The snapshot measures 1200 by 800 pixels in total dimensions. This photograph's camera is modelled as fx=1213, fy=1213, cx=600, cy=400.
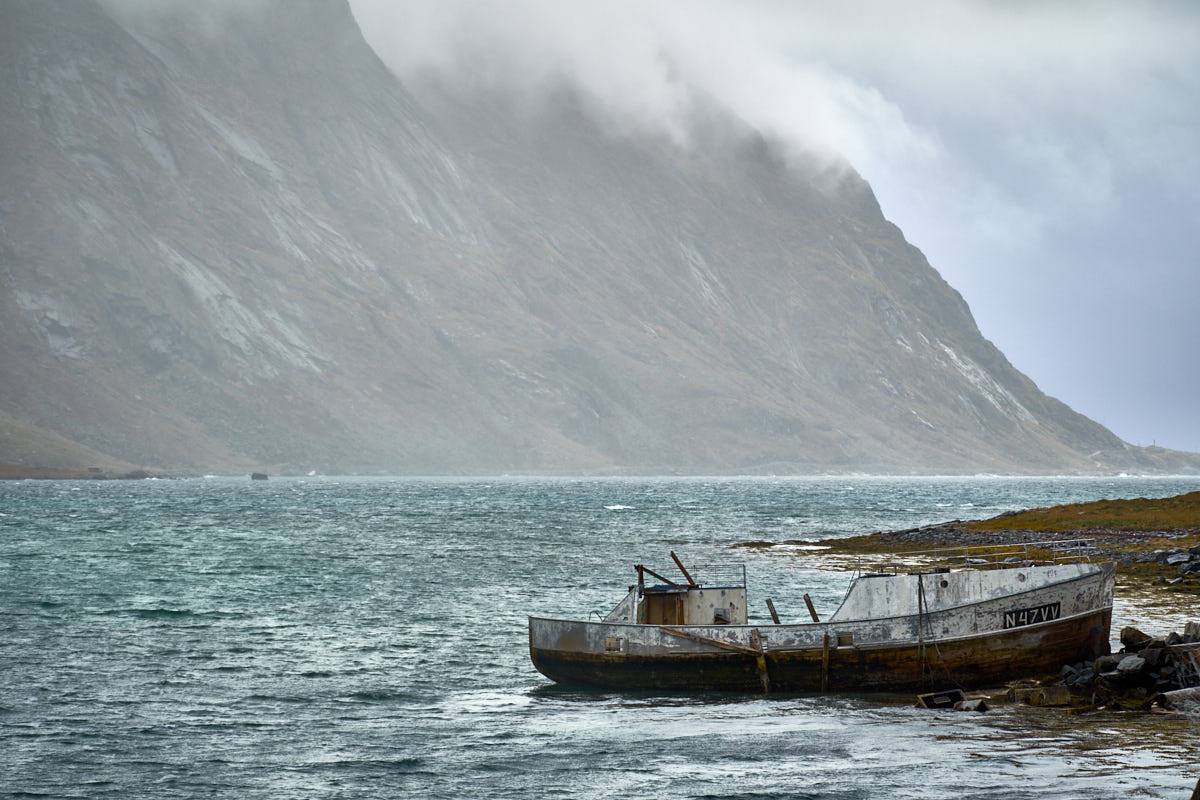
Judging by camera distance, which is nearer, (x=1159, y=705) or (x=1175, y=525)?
(x=1159, y=705)

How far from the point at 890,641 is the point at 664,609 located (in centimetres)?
734

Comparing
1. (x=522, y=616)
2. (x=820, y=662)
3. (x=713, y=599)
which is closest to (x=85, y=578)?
(x=522, y=616)

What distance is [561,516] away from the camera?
425 feet

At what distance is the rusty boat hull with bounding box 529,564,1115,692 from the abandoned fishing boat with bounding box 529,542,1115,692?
3 centimetres

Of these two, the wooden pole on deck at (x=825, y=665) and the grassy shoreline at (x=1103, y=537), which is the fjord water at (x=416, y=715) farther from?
the grassy shoreline at (x=1103, y=537)

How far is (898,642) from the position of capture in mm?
29891

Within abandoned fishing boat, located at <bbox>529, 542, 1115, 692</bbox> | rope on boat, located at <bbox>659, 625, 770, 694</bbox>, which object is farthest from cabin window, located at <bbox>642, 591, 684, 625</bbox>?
rope on boat, located at <bbox>659, 625, 770, 694</bbox>

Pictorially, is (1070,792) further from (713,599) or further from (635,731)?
(713,599)

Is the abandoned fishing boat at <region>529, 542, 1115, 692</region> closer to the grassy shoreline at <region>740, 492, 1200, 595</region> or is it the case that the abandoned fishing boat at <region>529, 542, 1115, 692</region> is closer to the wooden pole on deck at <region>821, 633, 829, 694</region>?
the wooden pole on deck at <region>821, 633, 829, 694</region>

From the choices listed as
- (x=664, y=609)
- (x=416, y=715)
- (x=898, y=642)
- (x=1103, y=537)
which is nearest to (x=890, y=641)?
(x=898, y=642)

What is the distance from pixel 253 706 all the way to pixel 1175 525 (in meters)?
64.2

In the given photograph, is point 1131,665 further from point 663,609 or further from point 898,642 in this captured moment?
point 663,609

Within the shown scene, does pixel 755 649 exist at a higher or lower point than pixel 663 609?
lower

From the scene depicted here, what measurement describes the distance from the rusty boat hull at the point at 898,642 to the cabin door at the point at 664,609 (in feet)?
7.96
